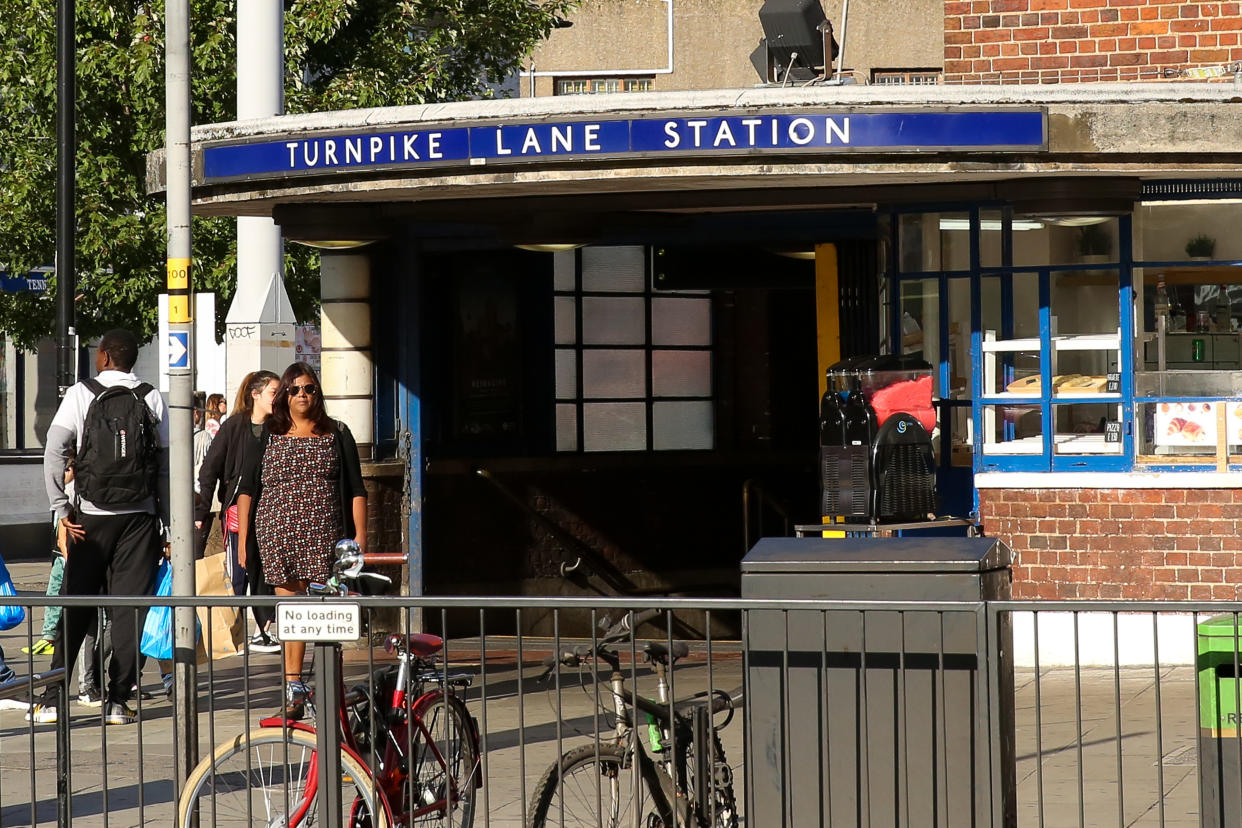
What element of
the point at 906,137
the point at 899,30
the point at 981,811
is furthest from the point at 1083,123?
the point at 899,30

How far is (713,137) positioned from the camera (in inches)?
350

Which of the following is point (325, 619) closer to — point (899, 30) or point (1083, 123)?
point (1083, 123)

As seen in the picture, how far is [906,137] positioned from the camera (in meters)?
8.79

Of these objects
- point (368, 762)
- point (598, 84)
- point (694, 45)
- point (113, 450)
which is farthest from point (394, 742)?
point (598, 84)

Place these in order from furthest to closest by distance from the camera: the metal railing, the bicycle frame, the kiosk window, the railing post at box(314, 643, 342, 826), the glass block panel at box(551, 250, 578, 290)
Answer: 1. the kiosk window
2. the glass block panel at box(551, 250, 578, 290)
3. the bicycle frame
4. the railing post at box(314, 643, 342, 826)
5. the metal railing

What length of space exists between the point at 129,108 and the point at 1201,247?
12.0 m

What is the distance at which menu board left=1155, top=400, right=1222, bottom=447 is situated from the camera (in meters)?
9.57

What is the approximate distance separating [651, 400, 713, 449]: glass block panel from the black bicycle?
7282 mm

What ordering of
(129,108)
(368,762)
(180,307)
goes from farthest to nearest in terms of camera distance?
(129,108) → (180,307) → (368,762)

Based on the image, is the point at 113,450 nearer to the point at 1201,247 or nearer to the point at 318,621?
the point at 318,621

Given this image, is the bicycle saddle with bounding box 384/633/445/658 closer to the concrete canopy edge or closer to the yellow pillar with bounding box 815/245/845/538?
the concrete canopy edge

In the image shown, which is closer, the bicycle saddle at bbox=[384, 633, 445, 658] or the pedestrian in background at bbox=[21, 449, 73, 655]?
the bicycle saddle at bbox=[384, 633, 445, 658]

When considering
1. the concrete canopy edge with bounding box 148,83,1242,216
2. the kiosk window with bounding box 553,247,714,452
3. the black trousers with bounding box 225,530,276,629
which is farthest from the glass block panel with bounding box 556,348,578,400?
the concrete canopy edge with bounding box 148,83,1242,216

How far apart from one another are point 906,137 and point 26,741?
507cm
